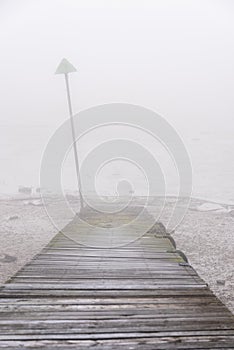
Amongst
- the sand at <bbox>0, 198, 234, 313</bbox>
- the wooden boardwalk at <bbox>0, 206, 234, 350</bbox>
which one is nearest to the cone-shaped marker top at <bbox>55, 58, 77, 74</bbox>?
the sand at <bbox>0, 198, 234, 313</bbox>

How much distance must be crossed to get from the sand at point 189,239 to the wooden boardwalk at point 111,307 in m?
3.86

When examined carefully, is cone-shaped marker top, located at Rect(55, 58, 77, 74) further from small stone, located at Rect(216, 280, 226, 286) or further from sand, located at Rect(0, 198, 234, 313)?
small stone, located at Rect(216, 280, 226, 286)

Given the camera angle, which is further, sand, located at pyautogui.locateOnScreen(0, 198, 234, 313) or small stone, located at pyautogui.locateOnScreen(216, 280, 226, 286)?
sand, located at pyautogui.locateOnScreen(0, 198, 234, 313)

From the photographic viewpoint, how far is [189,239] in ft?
48.8

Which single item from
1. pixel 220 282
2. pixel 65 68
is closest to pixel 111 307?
pixel 220 282

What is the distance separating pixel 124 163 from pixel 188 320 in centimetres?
4185

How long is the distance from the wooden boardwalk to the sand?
12.7ft

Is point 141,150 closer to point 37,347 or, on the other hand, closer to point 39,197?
point 39,197

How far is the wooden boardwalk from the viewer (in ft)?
11.2

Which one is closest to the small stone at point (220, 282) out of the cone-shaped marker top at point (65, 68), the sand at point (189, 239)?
the sand at point (189, 239)

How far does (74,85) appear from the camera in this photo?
384 feet

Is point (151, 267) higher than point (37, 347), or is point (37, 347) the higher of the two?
point (37, 347)

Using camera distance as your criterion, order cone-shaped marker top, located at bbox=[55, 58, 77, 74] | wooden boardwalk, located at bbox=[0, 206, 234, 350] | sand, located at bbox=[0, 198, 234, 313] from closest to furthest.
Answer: wooden boardwalk, located at bbox=[0, 206, 234, 350], sand, located at bbox=[0, 198, 234, 313], cone-shaped marker top, located at bbox=[55, 58, 77, 74]

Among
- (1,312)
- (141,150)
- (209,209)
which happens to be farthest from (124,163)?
(1,312)
